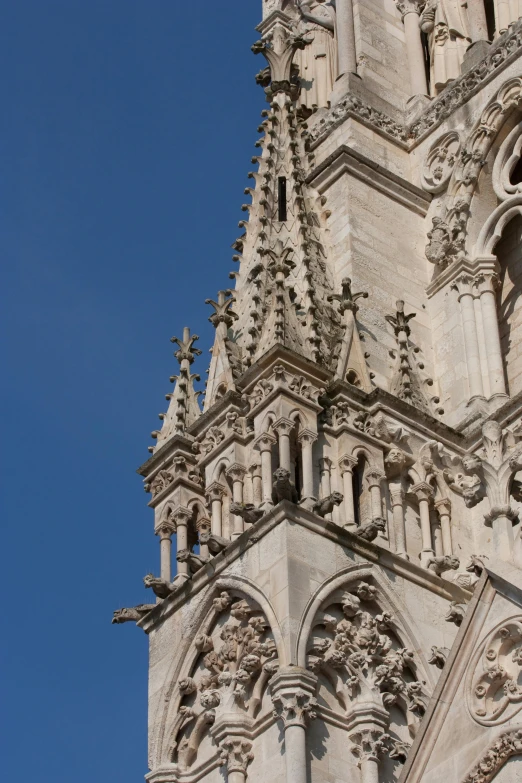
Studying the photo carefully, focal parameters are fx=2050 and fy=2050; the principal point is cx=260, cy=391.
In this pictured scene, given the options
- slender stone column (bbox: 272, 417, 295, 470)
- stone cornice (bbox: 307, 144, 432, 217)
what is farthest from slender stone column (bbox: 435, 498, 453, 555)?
stone cornice (bbox: 307, 144, 432, 217)

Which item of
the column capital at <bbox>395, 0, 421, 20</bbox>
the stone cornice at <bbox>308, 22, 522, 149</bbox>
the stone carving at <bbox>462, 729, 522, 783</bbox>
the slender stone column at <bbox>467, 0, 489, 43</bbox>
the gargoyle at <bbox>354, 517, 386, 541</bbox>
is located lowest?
the stone carving at <bbox>462, 729, 522, 783</bbox>

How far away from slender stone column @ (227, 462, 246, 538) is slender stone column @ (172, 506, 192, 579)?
1.99ft

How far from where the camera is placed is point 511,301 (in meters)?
19.7

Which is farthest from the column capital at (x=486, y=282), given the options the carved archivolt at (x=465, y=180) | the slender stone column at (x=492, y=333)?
the carved archivolt at (x=465, y=180)

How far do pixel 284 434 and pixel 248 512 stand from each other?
2.81 ft

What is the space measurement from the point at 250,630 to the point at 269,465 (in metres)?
1.56

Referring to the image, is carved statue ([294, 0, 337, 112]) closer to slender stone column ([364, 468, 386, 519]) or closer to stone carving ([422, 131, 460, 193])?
stone carving ([422, 131, 460, 193])

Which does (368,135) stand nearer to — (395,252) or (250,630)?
(395,252)

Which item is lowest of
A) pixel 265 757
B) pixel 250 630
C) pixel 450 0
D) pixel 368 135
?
pixel 265 757

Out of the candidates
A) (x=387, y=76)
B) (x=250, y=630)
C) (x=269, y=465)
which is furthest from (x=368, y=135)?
(x=250, y=630)

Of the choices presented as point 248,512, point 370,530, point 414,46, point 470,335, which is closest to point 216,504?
point 248,512

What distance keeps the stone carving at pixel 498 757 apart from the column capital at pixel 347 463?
13.5 ft

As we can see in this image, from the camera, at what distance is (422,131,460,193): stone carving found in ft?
67.3

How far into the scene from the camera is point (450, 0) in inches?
891
